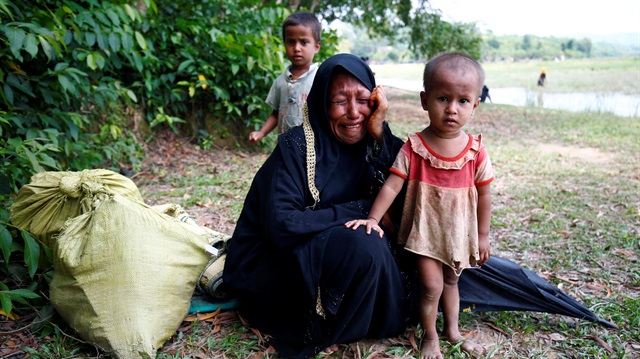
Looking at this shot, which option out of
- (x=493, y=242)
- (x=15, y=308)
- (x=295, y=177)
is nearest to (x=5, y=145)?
(x=15, y=308)

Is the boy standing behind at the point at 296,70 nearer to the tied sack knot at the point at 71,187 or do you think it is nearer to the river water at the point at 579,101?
the tied sack knot at the point at 71,187

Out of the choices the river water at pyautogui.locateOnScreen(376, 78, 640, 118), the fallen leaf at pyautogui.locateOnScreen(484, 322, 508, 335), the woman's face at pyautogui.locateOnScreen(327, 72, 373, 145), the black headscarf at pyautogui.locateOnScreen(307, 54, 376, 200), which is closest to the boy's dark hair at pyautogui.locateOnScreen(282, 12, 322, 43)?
the black headscarf at pyautogui.locateOnScreen(307, 54, 376, 200)

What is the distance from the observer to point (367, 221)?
2158mm

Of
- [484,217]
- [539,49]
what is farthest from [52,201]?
[539,49]

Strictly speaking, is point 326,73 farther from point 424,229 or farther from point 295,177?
point 424,229

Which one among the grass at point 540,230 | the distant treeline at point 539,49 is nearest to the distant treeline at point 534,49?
the distant treeline at point 539,49

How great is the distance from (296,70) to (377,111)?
1943mm

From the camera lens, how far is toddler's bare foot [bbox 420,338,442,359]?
218 centimetres

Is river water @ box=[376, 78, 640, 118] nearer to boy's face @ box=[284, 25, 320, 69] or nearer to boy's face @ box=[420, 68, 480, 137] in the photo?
boy's face @ box=[284, 25, 320, 69]

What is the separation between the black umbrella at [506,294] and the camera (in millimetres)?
2467

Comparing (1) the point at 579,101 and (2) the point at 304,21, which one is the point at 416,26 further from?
(2) the point at 304,21

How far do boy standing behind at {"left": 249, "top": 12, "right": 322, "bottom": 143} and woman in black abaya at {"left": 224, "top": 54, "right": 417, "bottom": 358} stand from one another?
5.14ft

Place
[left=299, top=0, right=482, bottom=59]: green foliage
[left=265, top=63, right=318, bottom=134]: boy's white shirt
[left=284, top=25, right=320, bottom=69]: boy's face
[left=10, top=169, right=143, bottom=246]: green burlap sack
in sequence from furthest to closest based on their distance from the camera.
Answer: [left=299, top=0, right=482, bottom=59]: green foliage, [left=265, top=63, right=318, bottom=134]: boy's white shirt, [left=284, top=25, right=320, bottom=69]: boy's face, [left=10, top=169, right=143, bottom=246]: green burlap sack

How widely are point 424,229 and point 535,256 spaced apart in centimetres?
172
